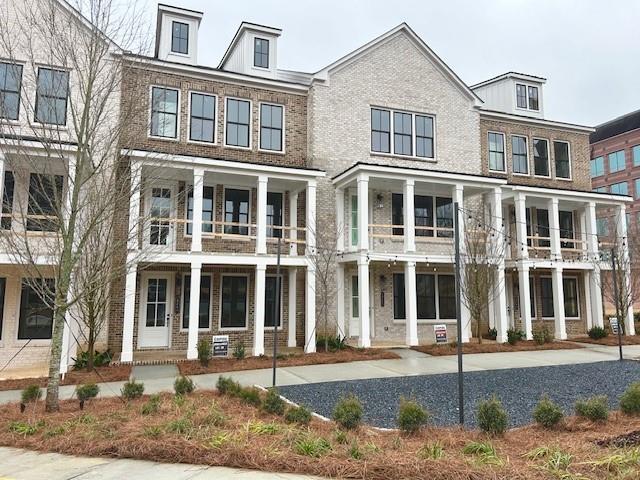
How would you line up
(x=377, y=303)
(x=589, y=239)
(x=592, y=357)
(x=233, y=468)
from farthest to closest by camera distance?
(x=589, y=239) → (x=377, y=303) → (x=592, y=357) → (x=233, y=468)

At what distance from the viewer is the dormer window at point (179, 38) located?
17906 mm

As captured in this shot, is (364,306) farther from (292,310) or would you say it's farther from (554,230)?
(554,230)

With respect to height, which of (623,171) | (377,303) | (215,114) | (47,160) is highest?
(623,171)

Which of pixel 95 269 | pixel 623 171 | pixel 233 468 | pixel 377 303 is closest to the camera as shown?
pixel 233 468

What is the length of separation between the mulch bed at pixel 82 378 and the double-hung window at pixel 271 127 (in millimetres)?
9317

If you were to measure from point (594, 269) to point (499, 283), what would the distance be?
5.56 meters

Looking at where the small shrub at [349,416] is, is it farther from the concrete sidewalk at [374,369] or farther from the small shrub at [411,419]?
the concrete sidewalk at [374,369]

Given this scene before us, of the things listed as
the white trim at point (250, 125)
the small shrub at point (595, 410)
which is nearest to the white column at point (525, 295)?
the white trim at point (250, 125)

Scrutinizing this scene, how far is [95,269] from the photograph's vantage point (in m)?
7.87

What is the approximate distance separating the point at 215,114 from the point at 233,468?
14243 mm

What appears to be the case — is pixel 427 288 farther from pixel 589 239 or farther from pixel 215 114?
pixel 215 114

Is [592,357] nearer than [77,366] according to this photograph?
No

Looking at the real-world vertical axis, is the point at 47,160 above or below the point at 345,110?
below

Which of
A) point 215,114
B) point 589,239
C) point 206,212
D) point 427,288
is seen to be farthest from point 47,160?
point 589,239
